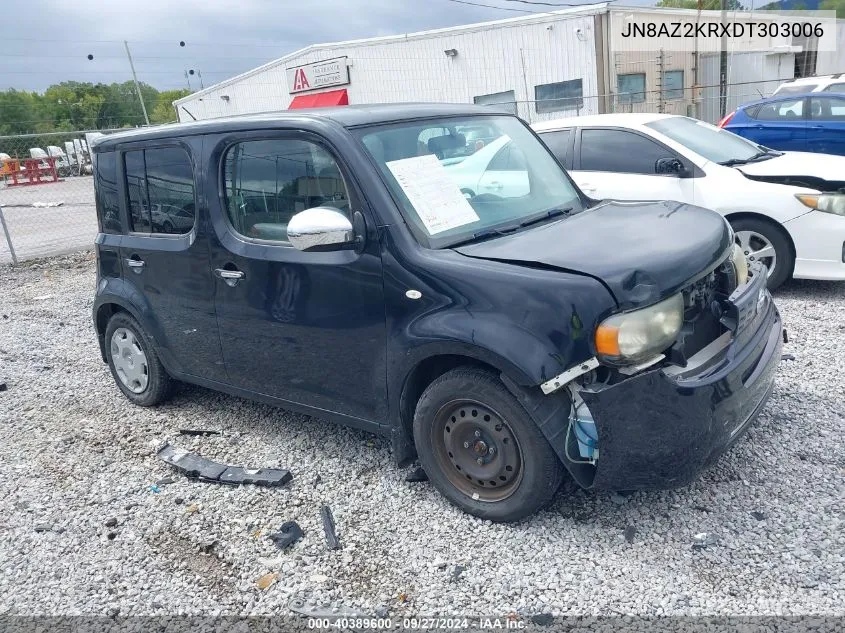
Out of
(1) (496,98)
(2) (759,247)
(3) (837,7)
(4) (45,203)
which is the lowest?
(4) (45,203)

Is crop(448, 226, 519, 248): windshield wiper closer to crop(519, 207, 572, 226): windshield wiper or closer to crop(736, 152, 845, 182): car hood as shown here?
crop(519, 207, 572, 226): windshield wiper

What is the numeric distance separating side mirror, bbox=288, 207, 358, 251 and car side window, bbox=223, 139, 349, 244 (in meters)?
0.17

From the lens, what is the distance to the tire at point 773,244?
20.3 ft

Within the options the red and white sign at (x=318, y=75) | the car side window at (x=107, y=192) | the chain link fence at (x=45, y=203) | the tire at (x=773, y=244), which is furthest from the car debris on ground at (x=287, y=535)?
the red and white sign at (x=318, y=75)

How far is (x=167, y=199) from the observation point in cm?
440

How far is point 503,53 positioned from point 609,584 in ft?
71.7

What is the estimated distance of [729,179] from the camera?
21.2ft

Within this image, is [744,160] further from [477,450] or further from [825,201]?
[477,450]

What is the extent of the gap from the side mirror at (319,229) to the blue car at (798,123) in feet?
35.9

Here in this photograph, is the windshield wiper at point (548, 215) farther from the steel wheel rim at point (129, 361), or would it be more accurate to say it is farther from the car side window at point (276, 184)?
the steel wheel rim at point (129, 361)

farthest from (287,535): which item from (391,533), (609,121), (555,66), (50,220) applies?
(555,66)

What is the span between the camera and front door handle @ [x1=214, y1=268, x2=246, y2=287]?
3.92 m

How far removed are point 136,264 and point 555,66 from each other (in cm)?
1927

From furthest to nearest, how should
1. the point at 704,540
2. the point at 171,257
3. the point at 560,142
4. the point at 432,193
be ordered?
the point at 560,142
the point at 171,257
the point at 432,193
the point at 704,540
